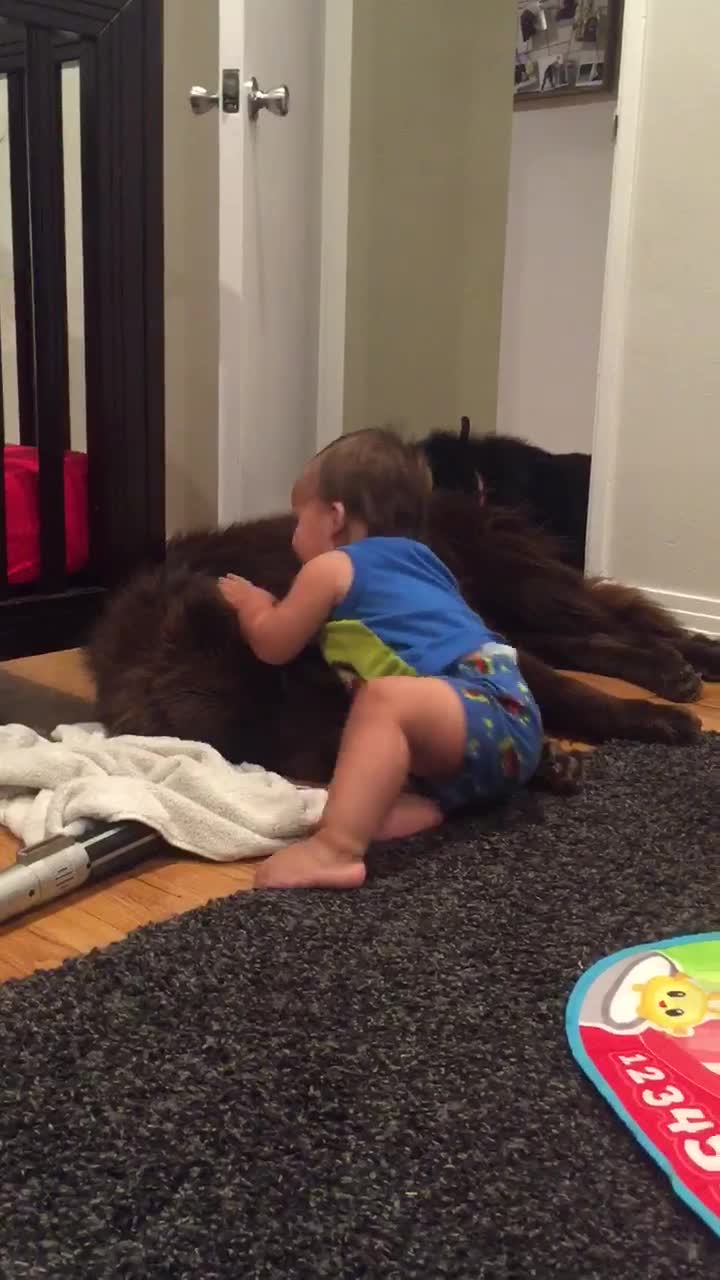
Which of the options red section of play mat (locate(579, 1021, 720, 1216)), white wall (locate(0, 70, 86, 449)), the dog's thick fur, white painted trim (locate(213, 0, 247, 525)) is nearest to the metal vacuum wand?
the dog's thick fur

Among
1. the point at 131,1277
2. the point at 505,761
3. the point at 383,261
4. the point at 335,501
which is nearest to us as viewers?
the point at 131,1277

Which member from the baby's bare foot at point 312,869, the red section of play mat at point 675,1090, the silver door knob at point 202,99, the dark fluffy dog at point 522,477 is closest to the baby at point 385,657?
the baby's bare foot at point 312,869

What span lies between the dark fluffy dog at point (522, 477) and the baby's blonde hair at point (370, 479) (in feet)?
2.90

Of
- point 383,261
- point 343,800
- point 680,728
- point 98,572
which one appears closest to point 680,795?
point 680,728

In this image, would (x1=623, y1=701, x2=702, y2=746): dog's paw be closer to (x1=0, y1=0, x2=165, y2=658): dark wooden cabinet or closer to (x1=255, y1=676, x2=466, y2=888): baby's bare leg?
(x1=255, y1=676, x2=466, y2=888): baby's bare leg

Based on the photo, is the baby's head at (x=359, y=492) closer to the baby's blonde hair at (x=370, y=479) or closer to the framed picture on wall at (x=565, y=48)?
the baby's blonde hair at (x=370, y=479)

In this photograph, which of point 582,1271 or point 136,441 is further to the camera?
point 136,441

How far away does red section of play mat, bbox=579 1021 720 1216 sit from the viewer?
0.75m

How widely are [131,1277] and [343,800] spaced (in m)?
0.57

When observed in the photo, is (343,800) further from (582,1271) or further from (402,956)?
(582,1271)

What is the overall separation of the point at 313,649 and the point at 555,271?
7.65ft

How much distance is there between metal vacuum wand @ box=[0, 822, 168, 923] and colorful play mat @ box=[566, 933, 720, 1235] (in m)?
0.51

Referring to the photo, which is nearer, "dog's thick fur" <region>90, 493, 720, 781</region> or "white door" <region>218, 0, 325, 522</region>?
"dog's thick fur" <region>90, 493, 720, 781</region>

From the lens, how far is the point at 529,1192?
0.72 meters
